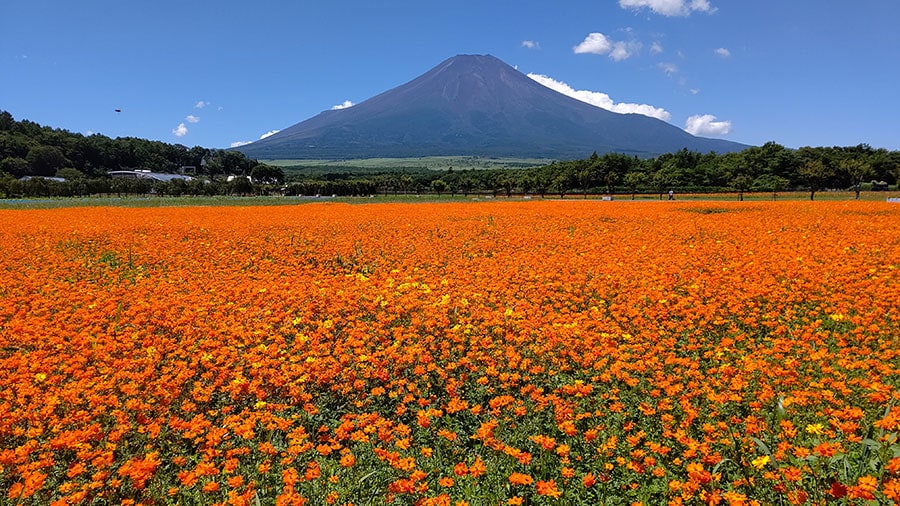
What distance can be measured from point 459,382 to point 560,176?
7591 centimetres

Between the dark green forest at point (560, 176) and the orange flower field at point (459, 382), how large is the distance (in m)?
54.2

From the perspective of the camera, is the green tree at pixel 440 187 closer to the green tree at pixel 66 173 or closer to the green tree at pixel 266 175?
the green tree at pixel 266 175

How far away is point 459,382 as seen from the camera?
4.42 metres

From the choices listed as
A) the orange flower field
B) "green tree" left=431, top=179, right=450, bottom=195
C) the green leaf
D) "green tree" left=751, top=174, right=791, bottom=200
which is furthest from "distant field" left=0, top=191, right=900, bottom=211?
the green leaf

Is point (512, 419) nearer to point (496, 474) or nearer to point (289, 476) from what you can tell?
point (496, 474)

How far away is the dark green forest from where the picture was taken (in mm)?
62250

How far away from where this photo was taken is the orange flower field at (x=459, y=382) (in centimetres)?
303

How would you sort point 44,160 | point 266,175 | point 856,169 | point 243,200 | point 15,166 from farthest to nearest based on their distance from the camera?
point 266,175 → point 44,160 → point 15,166 → point 856,169 → point 243,200

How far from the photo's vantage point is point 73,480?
3139mm

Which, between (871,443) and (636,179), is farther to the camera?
(636,179)

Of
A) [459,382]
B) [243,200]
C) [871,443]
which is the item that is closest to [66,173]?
[243,200]

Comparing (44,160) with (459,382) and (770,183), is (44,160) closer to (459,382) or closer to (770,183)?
(459,382)

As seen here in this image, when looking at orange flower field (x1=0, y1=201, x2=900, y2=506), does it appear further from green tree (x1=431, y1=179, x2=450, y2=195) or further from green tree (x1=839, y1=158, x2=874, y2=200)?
green tree (x1=431, y1=179, x2=450, y2=195)

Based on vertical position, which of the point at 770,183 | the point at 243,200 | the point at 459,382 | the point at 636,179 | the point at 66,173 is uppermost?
the point at 66,173
